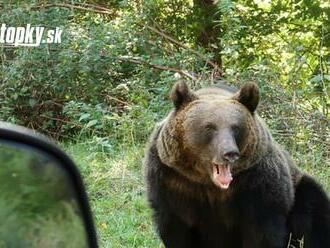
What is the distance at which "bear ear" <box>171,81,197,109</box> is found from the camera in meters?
4.54

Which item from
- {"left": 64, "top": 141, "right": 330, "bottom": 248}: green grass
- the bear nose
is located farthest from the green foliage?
the bear nose

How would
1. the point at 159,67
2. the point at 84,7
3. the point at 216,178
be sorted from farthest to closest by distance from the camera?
the point at 84,7 < the point at 159,67 < the point at 216,178

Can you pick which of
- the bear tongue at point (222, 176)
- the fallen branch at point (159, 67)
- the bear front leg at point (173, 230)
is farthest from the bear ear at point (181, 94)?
the fallen branch at point (159, 67)

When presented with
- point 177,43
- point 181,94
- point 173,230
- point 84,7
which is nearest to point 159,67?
point 177,43

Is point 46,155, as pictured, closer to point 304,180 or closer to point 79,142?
point 304,180

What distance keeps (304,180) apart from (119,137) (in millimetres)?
3269

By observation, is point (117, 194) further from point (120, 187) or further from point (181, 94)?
point (181, 94)

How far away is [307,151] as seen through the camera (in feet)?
22.6

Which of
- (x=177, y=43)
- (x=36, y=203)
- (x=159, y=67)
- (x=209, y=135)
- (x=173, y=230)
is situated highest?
(x=177, y=43)

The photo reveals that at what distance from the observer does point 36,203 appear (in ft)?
5.32

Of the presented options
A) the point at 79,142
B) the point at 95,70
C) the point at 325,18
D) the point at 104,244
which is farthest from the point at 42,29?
the point at 104,244

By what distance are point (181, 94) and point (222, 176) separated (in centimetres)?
62

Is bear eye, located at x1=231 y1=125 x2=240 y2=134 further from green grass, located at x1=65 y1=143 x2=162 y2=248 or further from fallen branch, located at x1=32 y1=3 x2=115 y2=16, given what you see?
fallen branch, located at x1=32 y1=3 x2=115 y2=16

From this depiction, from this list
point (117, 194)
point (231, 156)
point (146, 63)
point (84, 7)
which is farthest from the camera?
point (84, 7)
